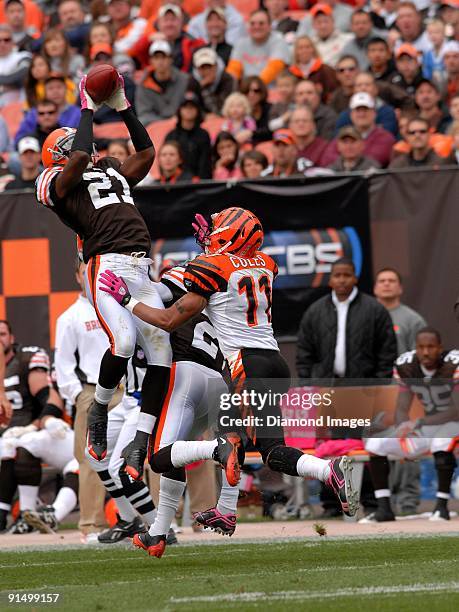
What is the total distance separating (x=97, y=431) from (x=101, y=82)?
6.65 feet

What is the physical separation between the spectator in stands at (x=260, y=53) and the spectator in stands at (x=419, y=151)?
350cm

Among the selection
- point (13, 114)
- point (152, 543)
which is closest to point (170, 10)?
point (13, 114)

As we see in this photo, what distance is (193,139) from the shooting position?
13430mm

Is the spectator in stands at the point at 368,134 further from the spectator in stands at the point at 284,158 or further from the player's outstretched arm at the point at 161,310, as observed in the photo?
the player's outstretched arm at the point at 161,310

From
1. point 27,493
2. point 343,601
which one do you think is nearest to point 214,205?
point 27,493

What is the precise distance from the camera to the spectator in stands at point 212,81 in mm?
15000

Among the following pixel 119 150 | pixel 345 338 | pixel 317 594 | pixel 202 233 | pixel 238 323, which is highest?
pixel 119 150

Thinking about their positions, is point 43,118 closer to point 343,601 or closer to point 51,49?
point 51,49

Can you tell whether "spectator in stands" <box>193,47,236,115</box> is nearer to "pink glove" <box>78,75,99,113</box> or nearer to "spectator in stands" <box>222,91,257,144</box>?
"spectator in stands" <box>222,91,257,144</box>

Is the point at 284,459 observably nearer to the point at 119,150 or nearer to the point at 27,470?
the point at 27,470

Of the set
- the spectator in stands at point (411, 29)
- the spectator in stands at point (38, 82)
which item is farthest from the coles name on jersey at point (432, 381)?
the spectator in stands at point (38, 82)

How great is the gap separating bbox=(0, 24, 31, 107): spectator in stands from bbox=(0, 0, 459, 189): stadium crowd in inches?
0.7

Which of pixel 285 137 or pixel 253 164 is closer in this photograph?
pixel 285 137

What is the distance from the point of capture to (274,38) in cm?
1564
